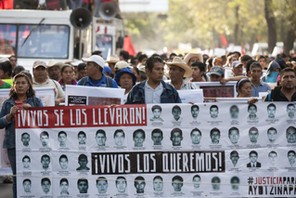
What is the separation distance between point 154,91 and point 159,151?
3.30ft

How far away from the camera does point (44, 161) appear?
10.9 meters

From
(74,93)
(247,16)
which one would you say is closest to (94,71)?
(74,93)

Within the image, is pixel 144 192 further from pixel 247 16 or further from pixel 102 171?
pixel 247 16

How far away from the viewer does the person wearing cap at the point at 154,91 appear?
11539mm

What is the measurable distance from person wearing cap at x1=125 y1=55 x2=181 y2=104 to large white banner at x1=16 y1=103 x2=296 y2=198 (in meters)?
0.64

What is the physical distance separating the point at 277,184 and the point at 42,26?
537 inches

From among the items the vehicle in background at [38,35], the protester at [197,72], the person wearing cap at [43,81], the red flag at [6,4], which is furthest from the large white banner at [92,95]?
the red flag at [6,4]

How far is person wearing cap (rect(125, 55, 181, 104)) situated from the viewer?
1154cm

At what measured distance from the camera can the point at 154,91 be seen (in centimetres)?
1159

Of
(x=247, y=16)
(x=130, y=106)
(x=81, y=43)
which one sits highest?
(x=247, y=16)

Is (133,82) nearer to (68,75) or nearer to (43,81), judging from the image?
(43,81)

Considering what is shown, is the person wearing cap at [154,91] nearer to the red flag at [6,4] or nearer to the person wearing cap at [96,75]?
the person wearing cap at [96,75]

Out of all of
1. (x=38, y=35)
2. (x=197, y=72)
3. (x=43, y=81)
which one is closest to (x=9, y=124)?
(x=43, y=81)

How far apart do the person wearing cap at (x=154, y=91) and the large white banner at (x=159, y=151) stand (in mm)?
636
